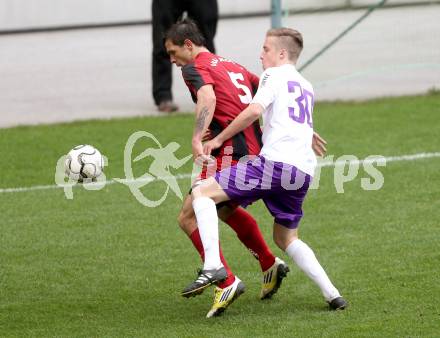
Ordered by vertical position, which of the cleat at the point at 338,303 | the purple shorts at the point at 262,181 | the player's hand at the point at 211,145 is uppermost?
the player's hand at the point at 211,145

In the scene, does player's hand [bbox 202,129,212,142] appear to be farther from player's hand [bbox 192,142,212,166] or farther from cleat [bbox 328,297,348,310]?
cleat [bbox 328,297,348,310]

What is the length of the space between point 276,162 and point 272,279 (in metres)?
0.85

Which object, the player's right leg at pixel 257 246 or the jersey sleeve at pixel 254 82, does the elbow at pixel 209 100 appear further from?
the player's right leg at pixel 257 246

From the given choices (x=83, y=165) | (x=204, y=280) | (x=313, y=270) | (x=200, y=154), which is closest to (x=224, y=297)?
(x=204, y=280)

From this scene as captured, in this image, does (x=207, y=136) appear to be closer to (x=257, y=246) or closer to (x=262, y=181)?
(x=262, y=181)

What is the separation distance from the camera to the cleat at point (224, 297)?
6.66 meters

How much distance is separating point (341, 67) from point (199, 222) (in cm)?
742

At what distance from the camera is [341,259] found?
7.81 meters

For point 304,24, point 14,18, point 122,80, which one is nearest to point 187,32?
point 304,24

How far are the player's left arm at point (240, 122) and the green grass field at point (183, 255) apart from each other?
100 centimetres

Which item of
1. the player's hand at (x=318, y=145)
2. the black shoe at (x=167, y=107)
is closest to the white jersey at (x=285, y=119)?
the player's hand at (x=318, y=145)

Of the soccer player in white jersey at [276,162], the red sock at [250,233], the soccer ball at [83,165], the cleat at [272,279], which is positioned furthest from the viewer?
the soccer ball at [83,165]

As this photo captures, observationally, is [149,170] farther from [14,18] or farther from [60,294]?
[14,18]

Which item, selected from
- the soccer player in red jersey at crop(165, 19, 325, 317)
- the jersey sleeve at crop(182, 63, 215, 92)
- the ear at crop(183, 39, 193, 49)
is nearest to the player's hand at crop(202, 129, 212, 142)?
the soccer player in red jersey at crop(165, 19, 325, 317)
